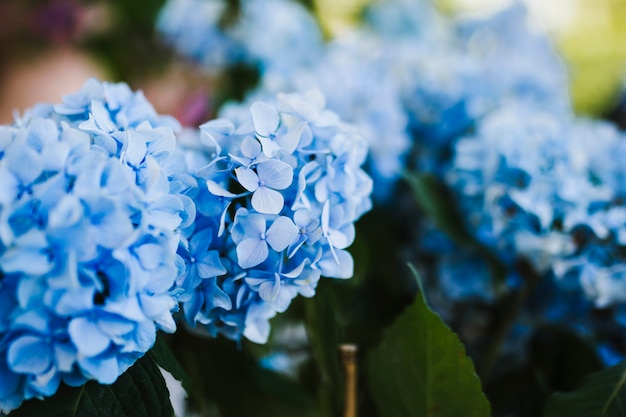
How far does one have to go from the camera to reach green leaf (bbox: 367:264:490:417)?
377 millimetres

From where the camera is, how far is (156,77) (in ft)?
3.24

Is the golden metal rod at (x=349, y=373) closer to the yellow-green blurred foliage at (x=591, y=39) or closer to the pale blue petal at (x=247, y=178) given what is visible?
the pale blue petal at (x=247, y=178)

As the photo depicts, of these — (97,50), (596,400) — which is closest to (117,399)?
(596,400)

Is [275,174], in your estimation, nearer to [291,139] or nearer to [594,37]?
[291,139]

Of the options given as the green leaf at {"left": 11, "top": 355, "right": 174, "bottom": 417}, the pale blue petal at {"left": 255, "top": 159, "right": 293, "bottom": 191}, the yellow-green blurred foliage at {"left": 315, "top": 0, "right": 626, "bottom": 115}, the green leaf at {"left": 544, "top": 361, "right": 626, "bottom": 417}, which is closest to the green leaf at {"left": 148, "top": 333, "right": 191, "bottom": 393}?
the green leaf at {"left": 11, "top": 355, "right": 174, "bottom": 417}

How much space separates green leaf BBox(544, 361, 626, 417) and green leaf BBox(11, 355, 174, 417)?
239 mm

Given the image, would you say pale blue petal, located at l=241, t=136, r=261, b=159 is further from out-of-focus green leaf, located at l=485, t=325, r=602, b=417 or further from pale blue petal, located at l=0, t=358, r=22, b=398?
out-of-focus green leaf, located at l=485, t=325, r=602, b=417

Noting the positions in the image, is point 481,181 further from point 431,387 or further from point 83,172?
point 83,172

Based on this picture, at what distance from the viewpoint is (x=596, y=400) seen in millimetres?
397

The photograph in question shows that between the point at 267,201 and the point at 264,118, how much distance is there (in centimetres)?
5

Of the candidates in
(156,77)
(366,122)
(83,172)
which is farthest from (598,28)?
(83,172)

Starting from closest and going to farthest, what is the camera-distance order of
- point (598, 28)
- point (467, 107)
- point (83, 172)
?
point (83, 172) < point (467, 107) < point (598, 28)

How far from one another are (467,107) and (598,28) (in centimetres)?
159

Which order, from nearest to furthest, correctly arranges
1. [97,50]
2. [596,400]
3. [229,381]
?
[596,400] < [229,381] < [97,50]
